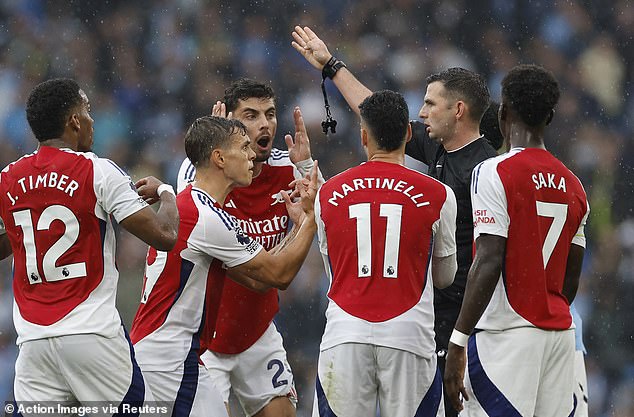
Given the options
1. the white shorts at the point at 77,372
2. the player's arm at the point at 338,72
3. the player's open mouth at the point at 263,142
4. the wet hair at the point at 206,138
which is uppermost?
the player's arm at the point at 338,72

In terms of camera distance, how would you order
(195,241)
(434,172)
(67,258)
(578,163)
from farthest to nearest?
(578,163) → (434,172) → (195,241) → (67,258)

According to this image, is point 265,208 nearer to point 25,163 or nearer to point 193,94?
point 25,163

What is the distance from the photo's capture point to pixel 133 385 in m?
4.82

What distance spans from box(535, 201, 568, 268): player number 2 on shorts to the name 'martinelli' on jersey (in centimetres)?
55

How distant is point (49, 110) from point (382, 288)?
181 cm

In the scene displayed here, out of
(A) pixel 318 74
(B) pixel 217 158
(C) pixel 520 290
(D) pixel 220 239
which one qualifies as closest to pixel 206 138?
(B) pixel 217 158

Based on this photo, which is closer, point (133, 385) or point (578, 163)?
point (133, 385)

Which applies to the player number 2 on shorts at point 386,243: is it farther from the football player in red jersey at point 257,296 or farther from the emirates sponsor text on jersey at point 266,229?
the emirates sponsor text on jersey at point 266,229

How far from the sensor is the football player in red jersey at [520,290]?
192 inches

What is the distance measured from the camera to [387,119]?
5.05 metres

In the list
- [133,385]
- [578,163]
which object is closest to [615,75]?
[578,163]

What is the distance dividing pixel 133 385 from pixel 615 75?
705 cm

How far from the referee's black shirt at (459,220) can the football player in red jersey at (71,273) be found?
179 centimetres

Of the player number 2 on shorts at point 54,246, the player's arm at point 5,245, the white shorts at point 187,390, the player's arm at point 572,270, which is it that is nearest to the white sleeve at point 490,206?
the player's arm at point 572,270
